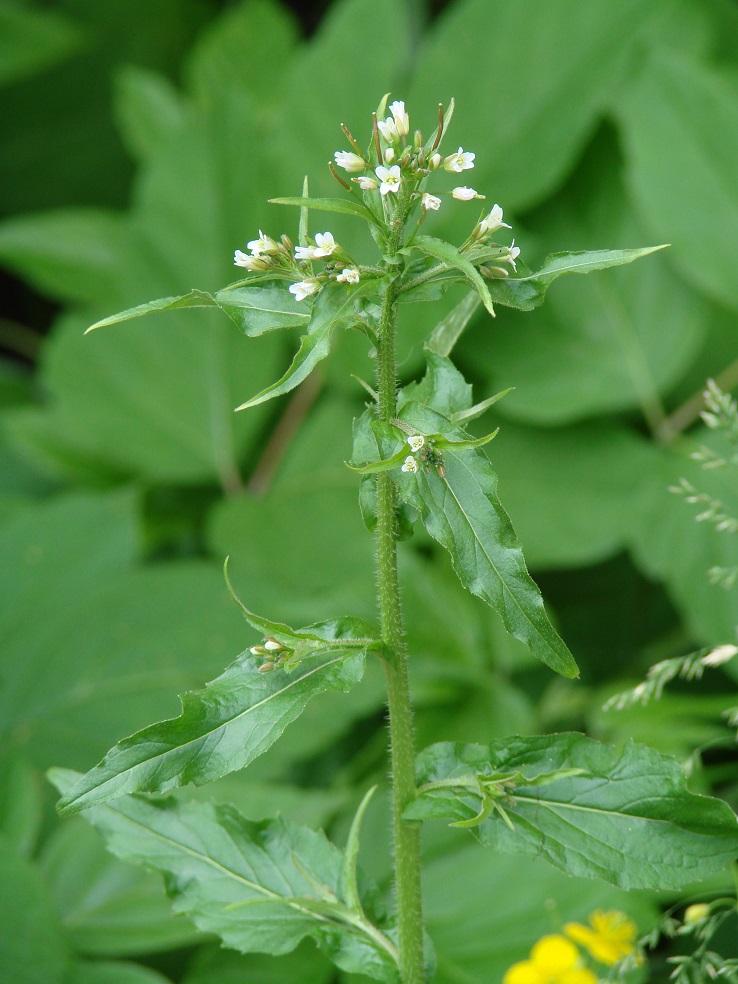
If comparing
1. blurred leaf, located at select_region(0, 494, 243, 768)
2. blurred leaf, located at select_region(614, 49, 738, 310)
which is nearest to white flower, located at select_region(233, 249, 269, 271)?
blurred leaf, located at select_region(0, 494, 243, 768)

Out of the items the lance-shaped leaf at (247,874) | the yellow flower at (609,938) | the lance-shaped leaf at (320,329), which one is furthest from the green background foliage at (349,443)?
the lance-shaped leaf at (320,329)

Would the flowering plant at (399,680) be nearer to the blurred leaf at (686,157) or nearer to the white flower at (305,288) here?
the white flower at (305,288)

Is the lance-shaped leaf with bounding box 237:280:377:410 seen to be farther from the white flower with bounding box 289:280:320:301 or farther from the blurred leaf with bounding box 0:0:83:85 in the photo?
the blurred leaf with bounding box 0:0:83:85

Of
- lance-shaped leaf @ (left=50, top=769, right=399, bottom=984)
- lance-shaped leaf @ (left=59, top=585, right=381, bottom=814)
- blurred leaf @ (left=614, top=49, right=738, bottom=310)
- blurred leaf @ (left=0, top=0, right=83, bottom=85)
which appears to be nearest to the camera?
lance-shaped leaf @ (left=59, top=585, right=381, bottom=814)

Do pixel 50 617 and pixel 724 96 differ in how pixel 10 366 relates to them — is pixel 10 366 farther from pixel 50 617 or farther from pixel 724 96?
pixel 724 96

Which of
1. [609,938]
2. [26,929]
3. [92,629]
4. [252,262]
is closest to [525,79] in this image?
[92,629]

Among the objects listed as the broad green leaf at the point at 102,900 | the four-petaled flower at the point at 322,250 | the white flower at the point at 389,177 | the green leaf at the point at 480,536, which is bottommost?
the broad green leaf at the point at 102,900

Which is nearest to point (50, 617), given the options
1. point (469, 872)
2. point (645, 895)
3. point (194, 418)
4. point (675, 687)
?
point (194, 418)

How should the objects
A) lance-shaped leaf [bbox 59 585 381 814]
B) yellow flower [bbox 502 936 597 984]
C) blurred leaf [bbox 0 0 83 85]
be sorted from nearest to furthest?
lance-shaped leaf [bbox 59 585 381 814], yellow flower [bbox 502 936 597 984], blurred leaf [bbox 0 0 83 85]
